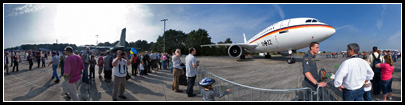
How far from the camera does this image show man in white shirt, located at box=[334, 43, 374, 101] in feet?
7.56

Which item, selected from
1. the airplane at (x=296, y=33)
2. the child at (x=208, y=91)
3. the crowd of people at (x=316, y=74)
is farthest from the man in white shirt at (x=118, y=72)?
the airplane at (x=296, y=33)

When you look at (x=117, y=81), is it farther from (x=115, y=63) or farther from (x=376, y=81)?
(x=376, y=81)

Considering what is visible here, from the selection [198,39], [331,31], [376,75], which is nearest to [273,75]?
[376,75]

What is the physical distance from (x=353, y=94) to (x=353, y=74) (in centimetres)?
37

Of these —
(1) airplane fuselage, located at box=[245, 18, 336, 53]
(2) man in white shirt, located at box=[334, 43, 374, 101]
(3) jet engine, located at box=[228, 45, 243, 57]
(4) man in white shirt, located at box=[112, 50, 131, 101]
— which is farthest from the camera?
(3) jet engine, located at box=[228, 45, 243, 57]

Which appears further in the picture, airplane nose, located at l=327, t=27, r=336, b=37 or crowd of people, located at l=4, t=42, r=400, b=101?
airplane nose, located at l=327, t=27, r=336, b=37

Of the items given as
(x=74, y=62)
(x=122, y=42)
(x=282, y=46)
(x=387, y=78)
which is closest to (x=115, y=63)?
(x=74, y=62)

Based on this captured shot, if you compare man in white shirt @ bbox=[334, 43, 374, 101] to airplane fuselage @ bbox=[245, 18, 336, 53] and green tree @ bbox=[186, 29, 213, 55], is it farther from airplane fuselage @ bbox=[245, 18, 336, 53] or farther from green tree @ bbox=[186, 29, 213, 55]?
green tree @ bbox=[186, 29, 213, 55]

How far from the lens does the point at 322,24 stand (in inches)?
400

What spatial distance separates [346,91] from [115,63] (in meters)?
5.00

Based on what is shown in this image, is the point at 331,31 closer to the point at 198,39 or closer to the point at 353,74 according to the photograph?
the point at 353,74

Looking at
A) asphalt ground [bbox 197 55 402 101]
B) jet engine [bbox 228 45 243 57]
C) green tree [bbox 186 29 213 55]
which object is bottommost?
asphalt ground [bbox 197 55 402 101]

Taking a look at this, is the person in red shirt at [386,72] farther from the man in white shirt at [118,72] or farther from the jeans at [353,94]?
the man in white shirt at [118,72]

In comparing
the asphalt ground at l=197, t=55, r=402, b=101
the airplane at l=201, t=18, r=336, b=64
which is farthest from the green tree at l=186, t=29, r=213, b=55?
the asphalt ground at l=197, t=55, r=402, b=101
